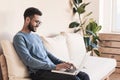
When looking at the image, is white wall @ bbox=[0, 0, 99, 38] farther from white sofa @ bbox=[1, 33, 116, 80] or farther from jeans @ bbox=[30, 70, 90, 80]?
jeans @ bbox=[30, 70, 90, 80]

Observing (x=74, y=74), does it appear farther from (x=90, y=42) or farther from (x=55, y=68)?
(x=90, y=42)

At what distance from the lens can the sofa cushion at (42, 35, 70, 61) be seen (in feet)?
9.62

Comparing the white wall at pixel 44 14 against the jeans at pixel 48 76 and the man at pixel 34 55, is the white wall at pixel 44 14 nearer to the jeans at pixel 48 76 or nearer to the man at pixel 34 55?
the man at pixel 34 55

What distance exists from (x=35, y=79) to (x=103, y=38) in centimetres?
243

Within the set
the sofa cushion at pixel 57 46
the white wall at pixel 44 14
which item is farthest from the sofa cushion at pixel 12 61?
the sofa cushion at pixel 57 46

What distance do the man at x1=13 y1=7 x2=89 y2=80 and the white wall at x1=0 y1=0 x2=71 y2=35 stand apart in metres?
0.29

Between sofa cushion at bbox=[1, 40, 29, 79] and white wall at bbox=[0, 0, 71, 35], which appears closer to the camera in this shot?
sofa cushion at bbox=[1, 40, 29, 79]

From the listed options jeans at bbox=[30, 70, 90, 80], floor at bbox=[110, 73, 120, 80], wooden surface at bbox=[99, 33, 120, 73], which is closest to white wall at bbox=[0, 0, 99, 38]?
wooden surface at bbox=[99, 33, 120, 73]

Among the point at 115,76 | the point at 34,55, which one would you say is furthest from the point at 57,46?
the point at 115,76

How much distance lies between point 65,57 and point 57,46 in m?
0.22

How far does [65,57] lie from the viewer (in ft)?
10.4

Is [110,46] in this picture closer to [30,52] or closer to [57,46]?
[57,46]

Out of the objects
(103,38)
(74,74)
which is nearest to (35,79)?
(74,74)

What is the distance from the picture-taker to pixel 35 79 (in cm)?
239
